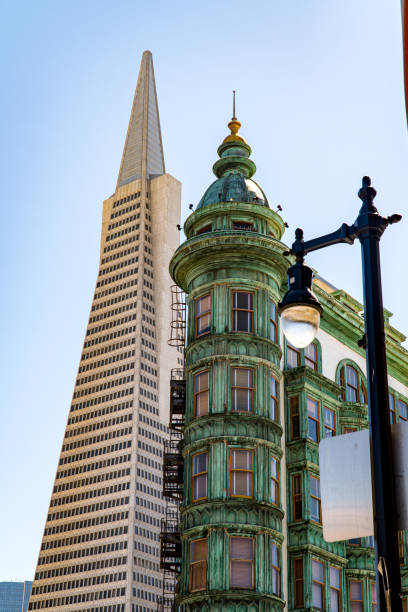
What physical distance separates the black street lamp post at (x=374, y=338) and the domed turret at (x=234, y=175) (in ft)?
99.1

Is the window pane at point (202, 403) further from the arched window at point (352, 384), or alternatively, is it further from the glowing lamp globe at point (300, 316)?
the glowing lamp globe at point (300, 316)

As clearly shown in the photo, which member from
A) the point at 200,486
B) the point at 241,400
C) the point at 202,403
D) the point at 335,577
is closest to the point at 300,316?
the point at 200,486

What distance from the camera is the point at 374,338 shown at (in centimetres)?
943

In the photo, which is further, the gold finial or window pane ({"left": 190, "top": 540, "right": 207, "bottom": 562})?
the gold finial

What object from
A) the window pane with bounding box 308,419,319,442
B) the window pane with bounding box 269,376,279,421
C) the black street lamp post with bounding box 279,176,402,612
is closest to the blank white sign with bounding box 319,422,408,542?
the black street lamp post with bounding box 279,176,402,612

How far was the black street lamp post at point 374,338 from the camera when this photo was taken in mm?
8266

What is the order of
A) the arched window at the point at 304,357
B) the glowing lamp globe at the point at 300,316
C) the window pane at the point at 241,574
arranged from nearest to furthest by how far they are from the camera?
the glowing lamp globe at the point at 300,316 → the window pane at the point at 241,574 → the arched window at the point at 304,357

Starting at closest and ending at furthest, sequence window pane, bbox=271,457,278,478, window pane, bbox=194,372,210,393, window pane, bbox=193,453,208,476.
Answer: window pane, bbox=193,453,208,476
window pane, bbox=271,457,278,478
window pane, bbox=194,372,210,393

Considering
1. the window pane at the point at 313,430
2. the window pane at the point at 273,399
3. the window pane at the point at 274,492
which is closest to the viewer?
the window pane at the point at 274,492

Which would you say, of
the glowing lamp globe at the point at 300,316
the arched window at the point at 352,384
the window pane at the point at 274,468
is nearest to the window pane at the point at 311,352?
the arched window at the point at 352,384

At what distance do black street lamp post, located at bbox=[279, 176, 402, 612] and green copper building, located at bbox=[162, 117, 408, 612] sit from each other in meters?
24.0

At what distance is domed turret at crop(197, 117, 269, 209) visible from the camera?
42031 millimetres

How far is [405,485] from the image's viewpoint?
8.48m

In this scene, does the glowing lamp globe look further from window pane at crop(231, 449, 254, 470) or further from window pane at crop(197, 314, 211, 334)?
window pane at crop(197, 314, 211, 334)
